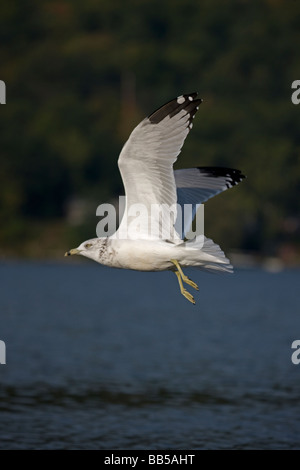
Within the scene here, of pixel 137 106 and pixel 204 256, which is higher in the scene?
pixel 137 106

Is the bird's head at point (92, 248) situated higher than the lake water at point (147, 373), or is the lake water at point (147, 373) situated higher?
the lake water at point (147, 373)

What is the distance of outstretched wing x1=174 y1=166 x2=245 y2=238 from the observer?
1314cm

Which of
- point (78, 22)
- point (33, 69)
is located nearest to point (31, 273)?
point (33, 69)

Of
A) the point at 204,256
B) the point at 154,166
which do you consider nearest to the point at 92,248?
the point at 154,166

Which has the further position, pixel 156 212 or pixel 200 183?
pixel 200 183

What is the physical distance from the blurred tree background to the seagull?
55154mm

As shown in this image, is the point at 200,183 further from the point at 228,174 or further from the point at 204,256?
the point at 204,256

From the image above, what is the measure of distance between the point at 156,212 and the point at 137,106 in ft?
270

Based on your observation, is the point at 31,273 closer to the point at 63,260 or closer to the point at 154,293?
the point at 63,260

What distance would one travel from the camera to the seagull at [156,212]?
11.7 metres

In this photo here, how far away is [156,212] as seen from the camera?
12062 mm

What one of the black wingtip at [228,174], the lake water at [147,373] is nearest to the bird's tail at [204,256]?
the black wingtip at [228,174]

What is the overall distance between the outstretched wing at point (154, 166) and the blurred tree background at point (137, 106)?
55.2m

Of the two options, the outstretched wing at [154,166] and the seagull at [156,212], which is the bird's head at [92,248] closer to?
the seagull at [156,212]
